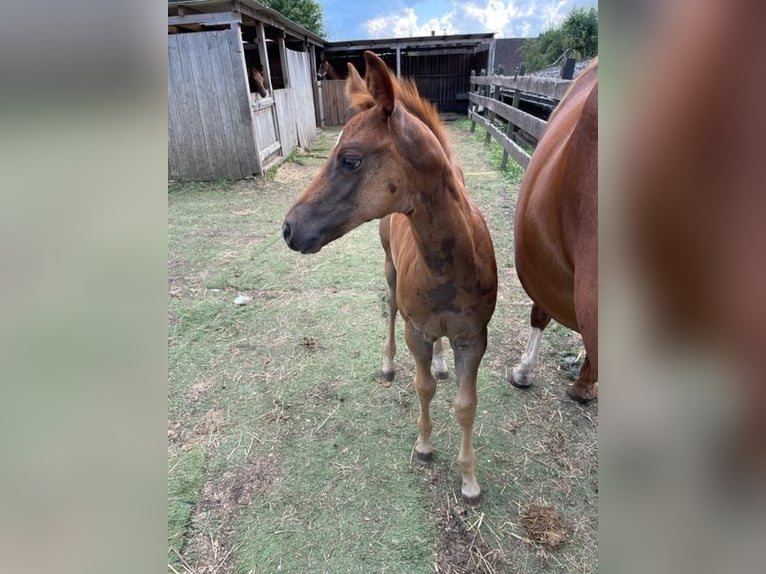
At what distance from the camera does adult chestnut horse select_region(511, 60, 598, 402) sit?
1188mm

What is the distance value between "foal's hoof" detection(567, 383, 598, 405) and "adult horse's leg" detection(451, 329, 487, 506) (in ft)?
2.97

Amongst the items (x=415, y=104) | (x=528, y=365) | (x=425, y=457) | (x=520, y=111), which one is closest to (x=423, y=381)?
(x=425, y=457)

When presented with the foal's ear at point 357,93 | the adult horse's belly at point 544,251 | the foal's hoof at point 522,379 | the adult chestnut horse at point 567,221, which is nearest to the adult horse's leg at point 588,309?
the adult chestnut horse at point 567,221

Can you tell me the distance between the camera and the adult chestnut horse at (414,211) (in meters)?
1.65

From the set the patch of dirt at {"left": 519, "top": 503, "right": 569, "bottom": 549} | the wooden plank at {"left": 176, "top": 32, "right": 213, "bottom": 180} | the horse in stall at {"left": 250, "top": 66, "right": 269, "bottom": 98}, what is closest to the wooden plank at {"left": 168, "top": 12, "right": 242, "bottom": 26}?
the wooden plank at {"left": 176, "top": 32, "right": 213, "bottom": 180}

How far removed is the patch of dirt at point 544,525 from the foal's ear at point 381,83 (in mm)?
1886

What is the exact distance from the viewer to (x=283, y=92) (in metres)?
9.99

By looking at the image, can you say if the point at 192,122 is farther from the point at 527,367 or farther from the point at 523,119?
the point at 527,367

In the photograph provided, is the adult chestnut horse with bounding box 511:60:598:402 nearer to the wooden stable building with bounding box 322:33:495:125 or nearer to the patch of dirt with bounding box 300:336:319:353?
the patch of dirt with bounding box 300:336:319:353
